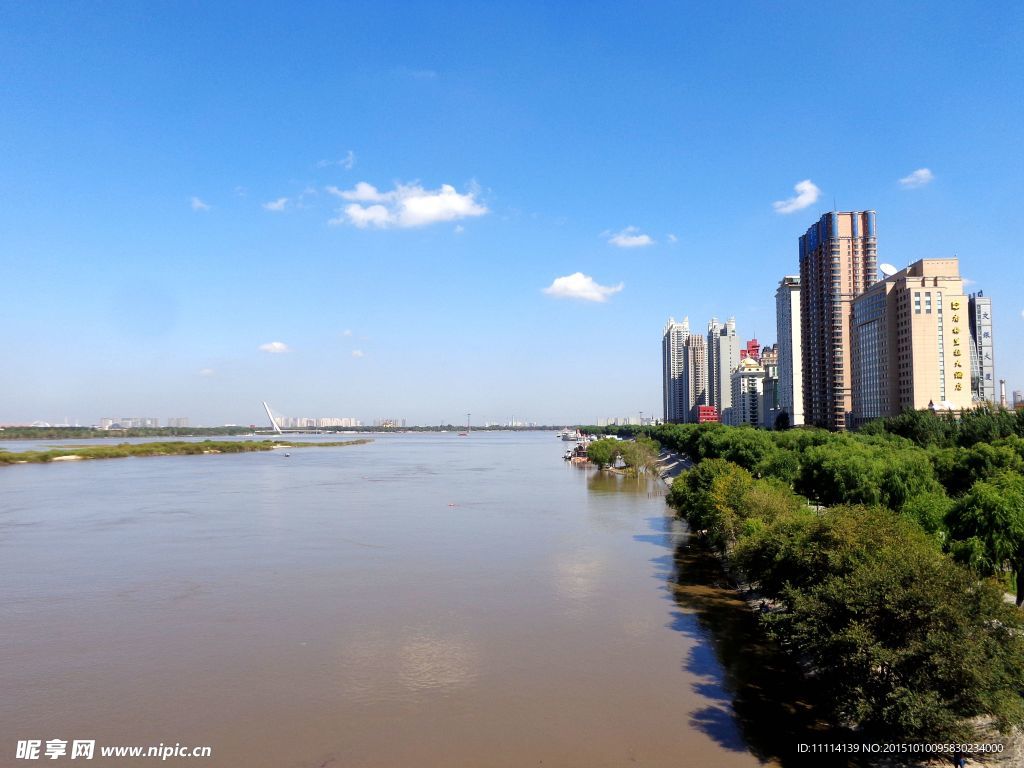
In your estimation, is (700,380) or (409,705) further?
(700,380)

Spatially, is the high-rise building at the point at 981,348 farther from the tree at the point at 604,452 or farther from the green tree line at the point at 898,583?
the green tree line at the point at 898,583

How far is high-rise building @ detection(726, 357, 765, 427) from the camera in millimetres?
89625

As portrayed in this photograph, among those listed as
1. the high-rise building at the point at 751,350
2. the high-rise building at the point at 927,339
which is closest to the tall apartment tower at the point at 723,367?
the high-rise building at the point at 751,350

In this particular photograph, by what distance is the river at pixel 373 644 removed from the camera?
8906 mm

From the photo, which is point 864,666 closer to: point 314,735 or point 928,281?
point 314,735

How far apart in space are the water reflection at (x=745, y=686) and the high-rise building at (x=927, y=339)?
41.3 metres

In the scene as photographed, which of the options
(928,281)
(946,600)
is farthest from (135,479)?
(928,281)

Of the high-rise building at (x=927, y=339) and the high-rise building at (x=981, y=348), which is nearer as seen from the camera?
Answer: the high-rise building at (x=927, y=339)

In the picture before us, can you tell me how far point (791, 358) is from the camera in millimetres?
70250

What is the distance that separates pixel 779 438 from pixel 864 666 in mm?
28053

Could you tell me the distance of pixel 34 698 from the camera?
10.1 metres

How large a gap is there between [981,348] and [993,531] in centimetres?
6080

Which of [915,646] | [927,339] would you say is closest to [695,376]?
[927,339]

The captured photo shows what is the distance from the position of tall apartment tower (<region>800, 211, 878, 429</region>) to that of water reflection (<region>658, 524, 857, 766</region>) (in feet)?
168
